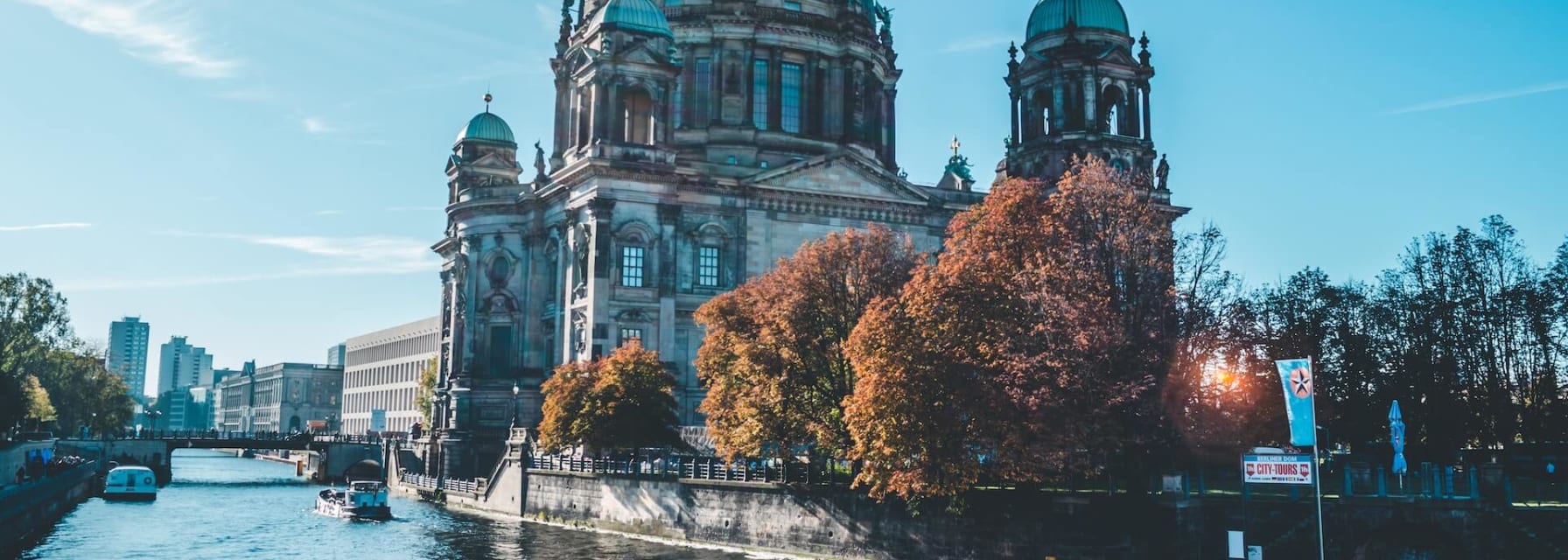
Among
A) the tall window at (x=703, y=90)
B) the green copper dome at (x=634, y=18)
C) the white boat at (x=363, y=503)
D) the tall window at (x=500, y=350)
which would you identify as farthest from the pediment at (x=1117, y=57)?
the white boat at (x=363, y=503)

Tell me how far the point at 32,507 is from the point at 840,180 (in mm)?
47180

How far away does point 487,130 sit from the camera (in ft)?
351

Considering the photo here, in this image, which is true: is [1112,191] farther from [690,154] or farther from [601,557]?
[690,154]

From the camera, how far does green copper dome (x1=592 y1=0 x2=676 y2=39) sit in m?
84.2

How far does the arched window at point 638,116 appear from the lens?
86.1m

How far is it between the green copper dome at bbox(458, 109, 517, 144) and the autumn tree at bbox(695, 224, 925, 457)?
52230mm

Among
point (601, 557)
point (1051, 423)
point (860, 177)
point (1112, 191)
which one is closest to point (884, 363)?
point (1051, 423)

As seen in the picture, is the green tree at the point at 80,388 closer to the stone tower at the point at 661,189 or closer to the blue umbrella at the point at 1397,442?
the stone tower at the point at 661,189

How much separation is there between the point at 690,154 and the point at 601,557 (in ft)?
132

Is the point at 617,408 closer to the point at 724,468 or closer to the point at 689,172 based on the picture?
the point at 724,468

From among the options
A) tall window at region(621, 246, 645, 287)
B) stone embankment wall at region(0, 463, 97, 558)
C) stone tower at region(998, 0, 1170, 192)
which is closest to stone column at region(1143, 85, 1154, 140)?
stone tower at region(998, 0, 1170, 192)

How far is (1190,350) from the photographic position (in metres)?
47.3

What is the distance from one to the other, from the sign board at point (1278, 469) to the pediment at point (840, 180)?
45.1m

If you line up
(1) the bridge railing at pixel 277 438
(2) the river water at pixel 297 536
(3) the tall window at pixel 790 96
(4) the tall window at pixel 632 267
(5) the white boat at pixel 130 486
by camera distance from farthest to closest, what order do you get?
1. (1) the bridge railing at pixel 277 438
2. (3) the tall window at pixel 790 96
3. (5) the white boat at pixel 130 486
4. (4) the tall window at pixel 632 267
5. (2) the river water at pixel 297 536
